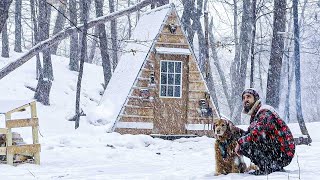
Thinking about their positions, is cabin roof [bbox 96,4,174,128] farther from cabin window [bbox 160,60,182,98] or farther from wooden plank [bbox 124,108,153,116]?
cabin window [bbox 160,60,182,98]

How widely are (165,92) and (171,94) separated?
218 mm

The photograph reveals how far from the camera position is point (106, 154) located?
11703 millimetres

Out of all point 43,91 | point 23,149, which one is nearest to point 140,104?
point 23,149

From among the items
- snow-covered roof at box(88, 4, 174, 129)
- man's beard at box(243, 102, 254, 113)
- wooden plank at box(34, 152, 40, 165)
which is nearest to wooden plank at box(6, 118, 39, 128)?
wooden plank at box(34, 152, 40, 165)

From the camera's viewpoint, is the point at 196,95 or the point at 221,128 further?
the point at 196,95

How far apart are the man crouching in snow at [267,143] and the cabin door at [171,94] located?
31.0 feet

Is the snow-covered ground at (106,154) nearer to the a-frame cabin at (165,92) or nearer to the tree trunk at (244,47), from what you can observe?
the a-frame cabin at (165,92)

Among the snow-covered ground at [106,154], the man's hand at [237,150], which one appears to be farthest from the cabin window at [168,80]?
the man's hand at [237,150]

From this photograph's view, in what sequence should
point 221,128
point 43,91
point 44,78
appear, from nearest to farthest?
point 221,128, point 44,78, point 43,91

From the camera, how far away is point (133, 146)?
13.7 metres

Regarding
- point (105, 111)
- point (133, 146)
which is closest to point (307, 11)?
point (105, 111)

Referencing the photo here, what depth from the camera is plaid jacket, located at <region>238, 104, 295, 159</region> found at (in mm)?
6680

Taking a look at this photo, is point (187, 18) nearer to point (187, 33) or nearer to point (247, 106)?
point (187, 33)

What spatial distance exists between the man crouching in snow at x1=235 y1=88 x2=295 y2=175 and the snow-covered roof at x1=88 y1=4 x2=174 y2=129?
892 cm
